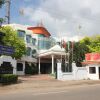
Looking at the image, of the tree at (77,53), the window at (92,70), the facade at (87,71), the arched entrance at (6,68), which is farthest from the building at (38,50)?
the arched entrance at (6,68)

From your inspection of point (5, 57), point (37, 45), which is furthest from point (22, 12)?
point (5, 57)

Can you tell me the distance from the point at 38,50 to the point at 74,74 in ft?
57.9

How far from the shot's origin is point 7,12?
57.9 meters

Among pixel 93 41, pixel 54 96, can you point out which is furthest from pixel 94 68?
pixel 93 41

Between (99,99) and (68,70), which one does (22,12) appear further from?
(99,99)

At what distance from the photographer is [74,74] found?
1505 inches

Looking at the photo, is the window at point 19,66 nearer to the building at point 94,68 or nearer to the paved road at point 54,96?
the building at point 94,68

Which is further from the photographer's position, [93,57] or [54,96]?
[93,57]

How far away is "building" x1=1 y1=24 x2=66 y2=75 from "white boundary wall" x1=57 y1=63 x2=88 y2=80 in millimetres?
9175

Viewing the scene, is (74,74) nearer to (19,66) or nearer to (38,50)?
(19,66)

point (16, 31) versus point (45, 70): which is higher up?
point (16, 31)

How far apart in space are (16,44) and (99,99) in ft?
100

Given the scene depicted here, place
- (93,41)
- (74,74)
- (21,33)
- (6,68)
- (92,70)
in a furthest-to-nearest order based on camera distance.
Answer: (93,41) → (21,33) → (92,70) → (74,74) → (6,68)

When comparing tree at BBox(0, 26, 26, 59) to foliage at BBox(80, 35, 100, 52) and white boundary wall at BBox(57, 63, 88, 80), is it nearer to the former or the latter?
white boundary wall at BBox(57, 63, 88, 80)
